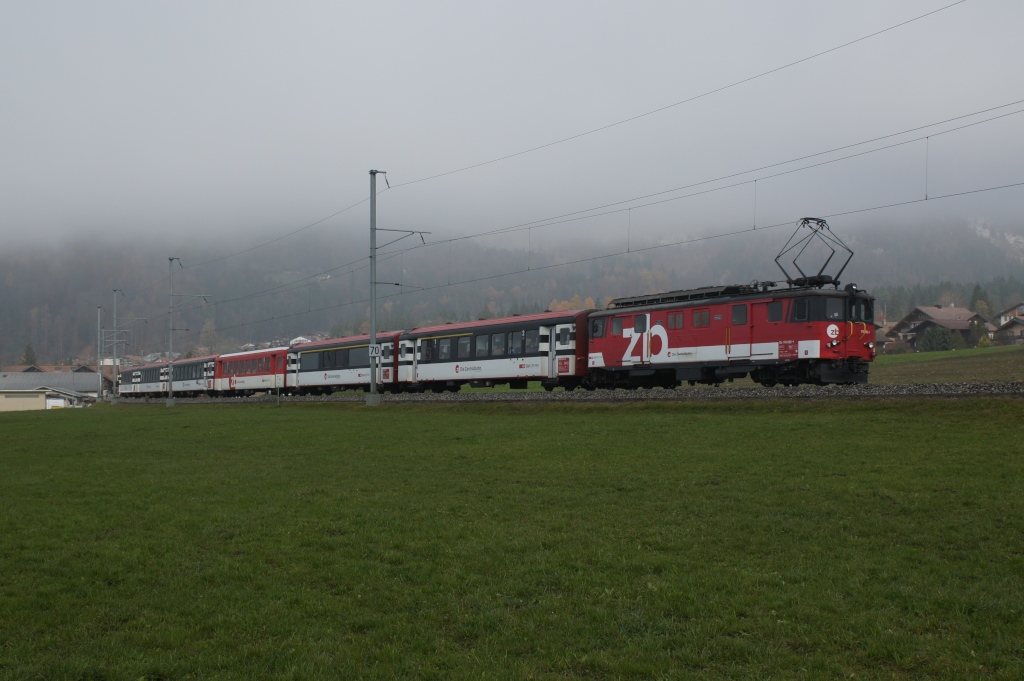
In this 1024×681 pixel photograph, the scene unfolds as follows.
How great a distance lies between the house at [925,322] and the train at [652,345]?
126 m

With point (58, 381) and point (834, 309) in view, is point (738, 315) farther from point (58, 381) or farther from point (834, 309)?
point (58, 381)

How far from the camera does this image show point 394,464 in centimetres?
2016

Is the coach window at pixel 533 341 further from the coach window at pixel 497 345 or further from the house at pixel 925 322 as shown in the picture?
the house at pixel 925 322

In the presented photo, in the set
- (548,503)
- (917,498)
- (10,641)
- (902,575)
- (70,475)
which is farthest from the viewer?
(70,475)

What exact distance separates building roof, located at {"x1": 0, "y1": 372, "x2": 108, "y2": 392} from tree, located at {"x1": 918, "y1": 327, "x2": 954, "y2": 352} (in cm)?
15875

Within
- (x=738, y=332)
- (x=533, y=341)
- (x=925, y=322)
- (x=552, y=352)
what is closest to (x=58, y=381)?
(x=533, y=341)

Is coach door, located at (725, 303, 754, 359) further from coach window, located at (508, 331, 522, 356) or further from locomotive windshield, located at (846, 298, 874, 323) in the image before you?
coach window, located at (508, 331, 522, 356)

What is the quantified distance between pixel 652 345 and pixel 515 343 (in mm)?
10114

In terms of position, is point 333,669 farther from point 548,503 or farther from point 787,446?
point 787,446

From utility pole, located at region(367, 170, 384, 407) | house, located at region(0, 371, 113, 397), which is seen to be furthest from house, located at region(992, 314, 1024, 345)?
house, located at region(0, 371, 113, 397)

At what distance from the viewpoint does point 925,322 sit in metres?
158

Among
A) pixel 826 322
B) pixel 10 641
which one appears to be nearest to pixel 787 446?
pixel 826 322

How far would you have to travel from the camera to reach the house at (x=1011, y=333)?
163m

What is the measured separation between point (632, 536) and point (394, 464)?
922 centimetres
